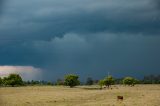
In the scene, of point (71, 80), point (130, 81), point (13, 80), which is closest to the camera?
point (13, 80)

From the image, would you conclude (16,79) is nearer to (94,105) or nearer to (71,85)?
(71,85)

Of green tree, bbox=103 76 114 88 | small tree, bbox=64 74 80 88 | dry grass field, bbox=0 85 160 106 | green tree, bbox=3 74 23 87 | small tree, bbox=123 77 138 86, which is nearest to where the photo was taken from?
dry grass field, bbox=0 85 160 106

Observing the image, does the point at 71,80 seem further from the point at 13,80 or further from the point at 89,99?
the point at 89,99

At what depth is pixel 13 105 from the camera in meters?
51.2

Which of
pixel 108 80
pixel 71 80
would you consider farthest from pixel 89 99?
pixel 71 80

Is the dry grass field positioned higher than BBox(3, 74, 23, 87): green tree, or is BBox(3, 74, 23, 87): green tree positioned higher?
BBox(3, 74, 23, 87): green tree

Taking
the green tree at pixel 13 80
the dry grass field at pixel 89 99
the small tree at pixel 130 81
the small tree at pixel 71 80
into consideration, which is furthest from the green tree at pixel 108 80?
the dry grass field at pixel 89 99

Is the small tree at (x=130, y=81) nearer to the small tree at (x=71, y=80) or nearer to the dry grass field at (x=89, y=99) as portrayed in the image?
the small tree at (x=71, y=80)

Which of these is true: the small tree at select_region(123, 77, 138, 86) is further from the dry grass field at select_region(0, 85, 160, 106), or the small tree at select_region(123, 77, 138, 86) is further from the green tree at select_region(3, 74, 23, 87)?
the dry grass field at select_region(0, 85, 160, 106)

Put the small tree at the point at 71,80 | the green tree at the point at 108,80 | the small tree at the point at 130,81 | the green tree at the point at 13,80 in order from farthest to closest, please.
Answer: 1. the small tree at the point at 130,81
2. the small tree at the point at 71,80
3. the green tree at the point at 13,80
4. the green tree at the point at 108,80

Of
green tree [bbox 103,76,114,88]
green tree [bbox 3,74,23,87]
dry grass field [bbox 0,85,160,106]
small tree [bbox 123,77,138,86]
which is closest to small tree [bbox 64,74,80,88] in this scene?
green tree [bbox 103,76,114,88]

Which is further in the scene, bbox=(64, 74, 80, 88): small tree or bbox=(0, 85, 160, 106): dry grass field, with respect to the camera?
bbox=(64, 74, 80, 88): small tree

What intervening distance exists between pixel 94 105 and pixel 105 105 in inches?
81.3

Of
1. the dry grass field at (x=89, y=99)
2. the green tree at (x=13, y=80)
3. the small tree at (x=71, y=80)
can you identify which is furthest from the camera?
the small tree at (x=71, y=80)
